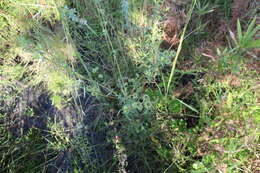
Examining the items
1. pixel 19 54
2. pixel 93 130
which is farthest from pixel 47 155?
pixel 19 54

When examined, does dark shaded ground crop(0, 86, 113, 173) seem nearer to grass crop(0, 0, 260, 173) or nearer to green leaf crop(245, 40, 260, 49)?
grass crop(0, 0, 260, 173)

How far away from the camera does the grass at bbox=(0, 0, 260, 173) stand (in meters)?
0.94

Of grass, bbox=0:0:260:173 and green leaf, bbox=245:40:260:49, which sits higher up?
green leaf, bbox=245:40:260:49

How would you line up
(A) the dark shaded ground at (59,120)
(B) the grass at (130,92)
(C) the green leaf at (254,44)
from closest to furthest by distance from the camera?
(C) the green leaf at (254,44), (B) the grass at (130,92), (A) the dark shaded ground at (59,120)

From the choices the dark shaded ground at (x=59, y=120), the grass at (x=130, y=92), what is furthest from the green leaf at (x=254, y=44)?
the dark shaded ground at (x=59, y=120)

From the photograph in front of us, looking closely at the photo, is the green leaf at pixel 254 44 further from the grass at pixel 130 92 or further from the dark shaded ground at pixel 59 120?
the dark shaded ground at pixel 59 120

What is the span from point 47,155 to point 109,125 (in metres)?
0.41

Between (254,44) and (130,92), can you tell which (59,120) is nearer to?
(130,92)

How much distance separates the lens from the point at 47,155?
128 cm

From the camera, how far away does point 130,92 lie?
45.6 inches

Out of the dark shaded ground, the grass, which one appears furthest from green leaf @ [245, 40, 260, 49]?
the dark shaded ground

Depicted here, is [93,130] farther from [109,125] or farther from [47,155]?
[47,155]

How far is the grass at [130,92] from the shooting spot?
936 mm

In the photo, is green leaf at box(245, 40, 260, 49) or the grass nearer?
green leaf at box(245, 40, 260, 49)
